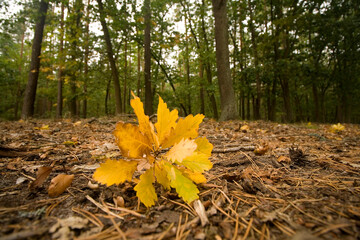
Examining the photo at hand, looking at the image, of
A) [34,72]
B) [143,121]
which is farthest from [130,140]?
[34,72]

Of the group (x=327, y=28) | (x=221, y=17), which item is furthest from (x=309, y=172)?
(x=327, y=28)

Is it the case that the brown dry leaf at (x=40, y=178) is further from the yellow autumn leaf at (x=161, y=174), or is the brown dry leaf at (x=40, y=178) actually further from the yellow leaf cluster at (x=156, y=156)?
the yellow autumn leaf at (x=161, y=174)

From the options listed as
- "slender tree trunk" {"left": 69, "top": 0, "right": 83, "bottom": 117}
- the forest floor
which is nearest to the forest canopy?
"slender tree trunk" {"left": 69, "top": 0, "right": 83, "bottom": 117}

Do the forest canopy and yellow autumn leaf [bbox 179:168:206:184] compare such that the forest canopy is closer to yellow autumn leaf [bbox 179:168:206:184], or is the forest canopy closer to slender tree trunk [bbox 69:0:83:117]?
slender tree trunk [bbox 69:0:83:117]

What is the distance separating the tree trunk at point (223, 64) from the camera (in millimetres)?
5398

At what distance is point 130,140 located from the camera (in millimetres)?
789

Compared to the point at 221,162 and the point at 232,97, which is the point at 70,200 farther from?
the point at 232,97

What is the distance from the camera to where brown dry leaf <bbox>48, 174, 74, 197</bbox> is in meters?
0.85

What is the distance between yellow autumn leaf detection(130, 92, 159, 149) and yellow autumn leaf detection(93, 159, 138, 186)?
16cm

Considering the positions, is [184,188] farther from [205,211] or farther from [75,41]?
[75,41]

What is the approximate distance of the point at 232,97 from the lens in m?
5.40

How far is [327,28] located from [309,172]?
11100 mm

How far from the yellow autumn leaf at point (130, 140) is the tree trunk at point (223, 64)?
474cm

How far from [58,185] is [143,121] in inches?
21.0
